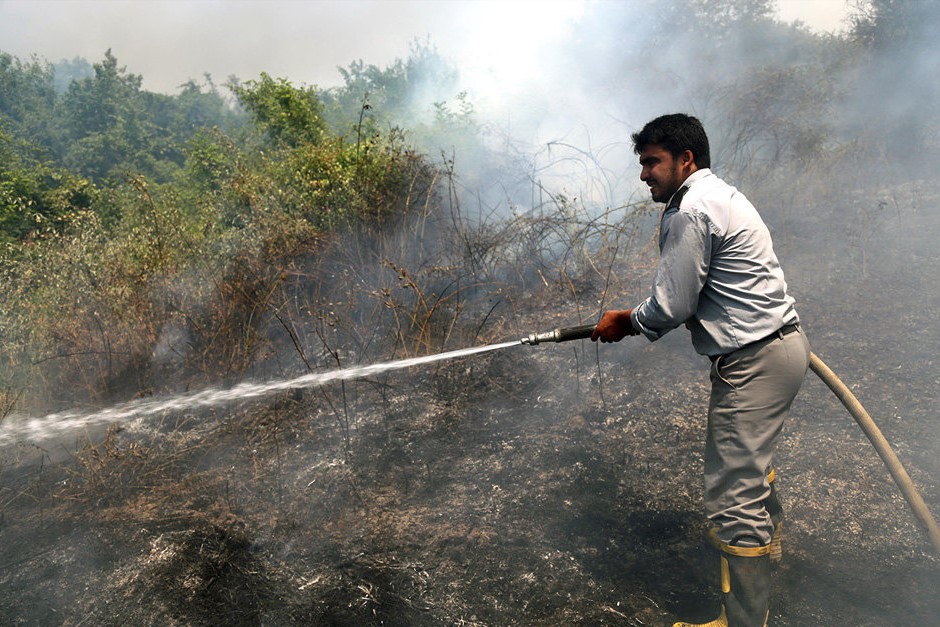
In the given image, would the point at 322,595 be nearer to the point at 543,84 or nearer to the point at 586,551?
the point at 586,551

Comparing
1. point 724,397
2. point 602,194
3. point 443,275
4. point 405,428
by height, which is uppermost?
point 602,194

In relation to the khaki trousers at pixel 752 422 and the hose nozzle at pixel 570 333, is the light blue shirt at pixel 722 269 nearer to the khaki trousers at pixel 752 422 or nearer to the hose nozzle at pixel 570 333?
the khaki trousers at pixel 752 422

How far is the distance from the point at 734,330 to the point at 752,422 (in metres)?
0.36

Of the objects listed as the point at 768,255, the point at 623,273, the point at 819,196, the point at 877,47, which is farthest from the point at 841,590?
the point at 877,47

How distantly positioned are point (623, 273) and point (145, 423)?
4.47 metres

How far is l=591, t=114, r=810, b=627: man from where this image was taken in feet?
7.35

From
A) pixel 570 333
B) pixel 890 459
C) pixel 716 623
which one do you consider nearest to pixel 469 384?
pixel 570 333

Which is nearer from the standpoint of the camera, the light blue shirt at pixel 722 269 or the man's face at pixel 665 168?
the light blue shirt at pixel 722 269

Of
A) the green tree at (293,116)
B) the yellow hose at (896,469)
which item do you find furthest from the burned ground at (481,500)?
the green tree at (293,116)

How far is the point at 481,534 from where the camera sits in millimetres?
3111

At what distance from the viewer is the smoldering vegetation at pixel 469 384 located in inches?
111

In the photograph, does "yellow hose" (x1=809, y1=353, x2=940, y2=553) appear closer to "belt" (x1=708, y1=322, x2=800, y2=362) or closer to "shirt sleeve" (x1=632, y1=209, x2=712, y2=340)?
"belt" (x1=708, y1=322, x2=800, y2=362)

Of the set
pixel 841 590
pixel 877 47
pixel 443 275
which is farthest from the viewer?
pixel 877 47

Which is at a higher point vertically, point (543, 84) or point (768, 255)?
point (543, 84)
